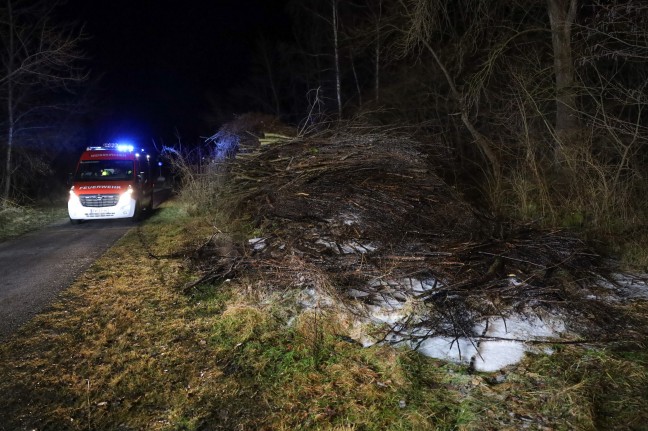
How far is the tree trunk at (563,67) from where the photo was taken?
340 inches

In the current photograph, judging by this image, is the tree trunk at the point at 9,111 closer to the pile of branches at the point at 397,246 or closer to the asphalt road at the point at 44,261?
the asphalt road at the point at 44,261

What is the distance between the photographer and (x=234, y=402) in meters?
3.36

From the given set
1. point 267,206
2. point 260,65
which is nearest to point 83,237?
point 267,206

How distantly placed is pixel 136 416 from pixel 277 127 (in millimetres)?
10426

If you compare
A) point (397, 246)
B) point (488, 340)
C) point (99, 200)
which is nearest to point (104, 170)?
point (99, 200)

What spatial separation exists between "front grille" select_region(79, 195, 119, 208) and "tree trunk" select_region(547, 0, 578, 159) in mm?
11414

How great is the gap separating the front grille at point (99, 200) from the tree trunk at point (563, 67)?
1141cm

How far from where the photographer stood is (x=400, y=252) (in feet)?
18.5

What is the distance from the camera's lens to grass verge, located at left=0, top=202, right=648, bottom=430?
3.10 meters

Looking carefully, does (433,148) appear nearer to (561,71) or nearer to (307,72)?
(561,71)

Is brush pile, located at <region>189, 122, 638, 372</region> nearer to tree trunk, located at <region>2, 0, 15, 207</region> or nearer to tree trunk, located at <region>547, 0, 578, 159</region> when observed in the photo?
tree trunk, located at <region>547, 0, 578, 159</region>

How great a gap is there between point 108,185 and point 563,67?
39.8ft

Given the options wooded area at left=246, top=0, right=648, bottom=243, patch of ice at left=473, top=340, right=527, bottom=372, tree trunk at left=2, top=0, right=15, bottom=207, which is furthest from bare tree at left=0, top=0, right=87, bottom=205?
patch of ice at left=473, top=340, right=527, bottom=372

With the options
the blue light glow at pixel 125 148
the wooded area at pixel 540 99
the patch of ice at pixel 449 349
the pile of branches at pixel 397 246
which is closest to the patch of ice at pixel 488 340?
the patch of ice at pixel 449 349
